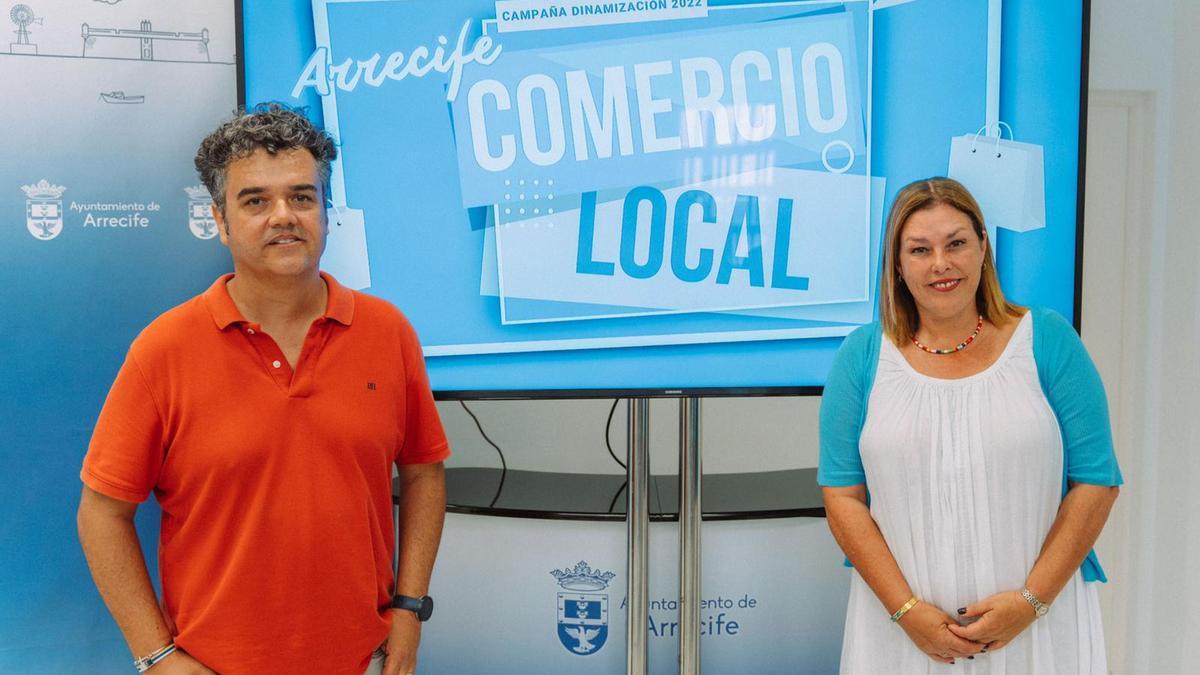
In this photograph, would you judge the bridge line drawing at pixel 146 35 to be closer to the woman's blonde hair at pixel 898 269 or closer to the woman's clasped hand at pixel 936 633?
the woman's blonde hair at pixel 898 269

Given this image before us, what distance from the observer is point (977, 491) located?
5.40ft

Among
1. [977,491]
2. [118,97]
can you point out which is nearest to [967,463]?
[977,491]

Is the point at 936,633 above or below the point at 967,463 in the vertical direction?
below

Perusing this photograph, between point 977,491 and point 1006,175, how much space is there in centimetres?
96

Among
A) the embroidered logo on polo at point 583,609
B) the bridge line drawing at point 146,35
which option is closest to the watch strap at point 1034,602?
the embroidered logo on polo at point 583,609

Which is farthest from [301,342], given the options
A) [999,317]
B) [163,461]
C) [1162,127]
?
[1162,127]

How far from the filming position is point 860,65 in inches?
88.3

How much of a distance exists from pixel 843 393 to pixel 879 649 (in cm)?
49

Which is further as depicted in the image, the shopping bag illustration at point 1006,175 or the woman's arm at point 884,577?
the shopping bag illustration at point 1006,175

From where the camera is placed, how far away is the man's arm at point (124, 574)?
1.49 m

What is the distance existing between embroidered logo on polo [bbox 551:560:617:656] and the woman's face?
125cm

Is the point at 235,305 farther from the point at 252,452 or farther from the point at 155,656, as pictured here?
the point at 155,656

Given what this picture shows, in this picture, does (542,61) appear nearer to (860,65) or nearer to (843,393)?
(860,65)

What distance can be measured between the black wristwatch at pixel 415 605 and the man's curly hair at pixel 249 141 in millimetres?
754
